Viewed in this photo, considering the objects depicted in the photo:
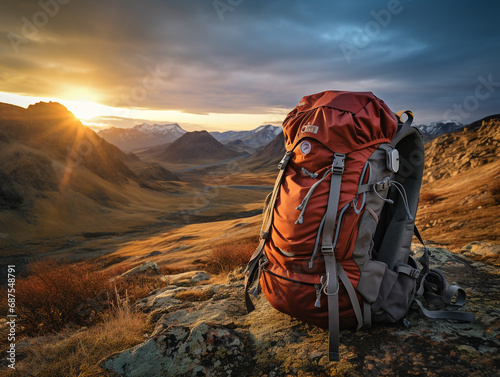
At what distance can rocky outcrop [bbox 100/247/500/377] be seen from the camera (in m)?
2.49

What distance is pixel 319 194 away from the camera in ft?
10.2

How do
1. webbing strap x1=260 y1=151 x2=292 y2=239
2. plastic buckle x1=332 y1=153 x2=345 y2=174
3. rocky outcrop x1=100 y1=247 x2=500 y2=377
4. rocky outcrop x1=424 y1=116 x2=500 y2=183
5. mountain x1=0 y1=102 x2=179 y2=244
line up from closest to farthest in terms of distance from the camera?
rocky outcrop x1=100 y1=247 x2=500 y2=377, plastic buckle x1=332 y1=153 x2=345 y2=174, webbing strap x1=260 y1=151 x2=292 y2=239, rocky outcrop x1=424 y1=116 x2=500 y2=183, mountain x1=0 y1=102 x2=179 y2=244

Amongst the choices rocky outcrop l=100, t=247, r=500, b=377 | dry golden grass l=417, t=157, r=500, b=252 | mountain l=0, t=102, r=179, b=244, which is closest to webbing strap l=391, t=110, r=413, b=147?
rocky outcrop l=100, t=247, r=500, b=377

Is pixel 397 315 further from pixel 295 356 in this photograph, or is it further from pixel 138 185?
pixel 138 185

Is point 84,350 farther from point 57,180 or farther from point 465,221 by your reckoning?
point 57,180

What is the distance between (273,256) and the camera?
3.46 metres

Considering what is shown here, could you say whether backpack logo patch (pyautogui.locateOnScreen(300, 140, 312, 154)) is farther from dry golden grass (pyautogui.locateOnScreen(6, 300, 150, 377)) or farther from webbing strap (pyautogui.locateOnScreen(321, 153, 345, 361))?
dry golden grass (pyautogui.locateOnScreen(6, 300, 150, 377))

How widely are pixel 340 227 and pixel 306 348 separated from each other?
1342 mm

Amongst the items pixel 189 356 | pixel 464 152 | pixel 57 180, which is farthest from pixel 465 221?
pixel 57 180

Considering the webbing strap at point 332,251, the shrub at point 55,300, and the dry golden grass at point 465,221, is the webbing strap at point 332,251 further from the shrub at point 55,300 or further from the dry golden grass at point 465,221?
the dry golden grass at point 465,221

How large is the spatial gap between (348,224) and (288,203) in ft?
2.35

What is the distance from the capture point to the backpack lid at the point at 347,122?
3111mm

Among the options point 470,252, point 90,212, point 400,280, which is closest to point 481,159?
point 470,252

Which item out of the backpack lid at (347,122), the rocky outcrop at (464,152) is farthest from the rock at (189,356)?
the rocky outcrop at (464,152)
